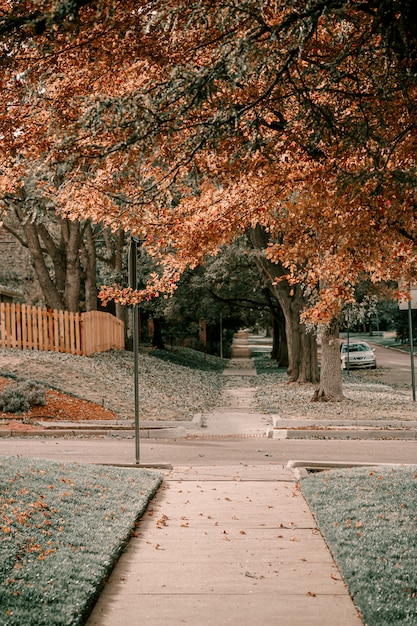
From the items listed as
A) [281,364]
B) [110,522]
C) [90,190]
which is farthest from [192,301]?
[110,522]

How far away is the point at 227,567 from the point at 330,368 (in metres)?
15.9

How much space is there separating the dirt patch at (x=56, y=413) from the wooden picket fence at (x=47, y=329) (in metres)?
5.20

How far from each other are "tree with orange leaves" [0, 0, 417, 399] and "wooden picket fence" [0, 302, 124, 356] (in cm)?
1415

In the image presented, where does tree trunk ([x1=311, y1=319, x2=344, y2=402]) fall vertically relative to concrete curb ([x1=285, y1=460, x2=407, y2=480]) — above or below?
above

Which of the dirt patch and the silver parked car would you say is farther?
the silver parked car

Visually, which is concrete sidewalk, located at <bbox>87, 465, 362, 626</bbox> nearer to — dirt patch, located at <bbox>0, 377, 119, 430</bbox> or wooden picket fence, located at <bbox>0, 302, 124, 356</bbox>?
dirt patch, located at <bbox>0, 377, 119, 430</bbox>

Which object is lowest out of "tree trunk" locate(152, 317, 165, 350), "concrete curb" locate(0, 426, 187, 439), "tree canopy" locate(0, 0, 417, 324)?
"concrete curb" locate(0, 426, 187, 439)

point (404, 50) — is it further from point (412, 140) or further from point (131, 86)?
point (131, 86)

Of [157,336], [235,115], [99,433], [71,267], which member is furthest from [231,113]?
[157,336]

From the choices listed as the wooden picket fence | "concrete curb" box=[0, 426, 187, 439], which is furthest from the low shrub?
the wooden picket fence

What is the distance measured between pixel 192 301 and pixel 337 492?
30.3m

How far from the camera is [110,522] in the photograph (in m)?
7.29

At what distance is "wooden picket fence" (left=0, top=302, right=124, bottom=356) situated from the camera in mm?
24297

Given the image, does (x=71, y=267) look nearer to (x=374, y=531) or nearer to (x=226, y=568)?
(x=374, y=531)
